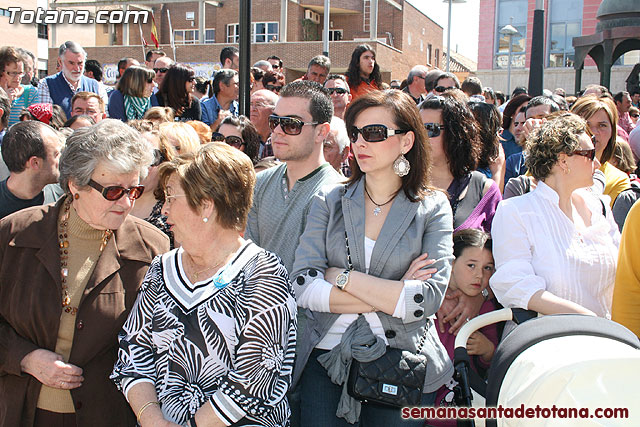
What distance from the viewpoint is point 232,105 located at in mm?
7914

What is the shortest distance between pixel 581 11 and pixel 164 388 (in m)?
32.9

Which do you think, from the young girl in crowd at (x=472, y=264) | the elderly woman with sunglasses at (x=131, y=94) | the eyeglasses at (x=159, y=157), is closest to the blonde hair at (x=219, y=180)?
the eyeglasses at (x=159, y=157)

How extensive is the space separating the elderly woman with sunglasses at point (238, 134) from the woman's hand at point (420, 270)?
8.69 ft

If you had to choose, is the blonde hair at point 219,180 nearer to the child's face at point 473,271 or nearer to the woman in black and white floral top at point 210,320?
the woman in black and white floral top at point 210,320

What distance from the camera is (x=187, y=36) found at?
44.4 metres

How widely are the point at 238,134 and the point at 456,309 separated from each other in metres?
2.56

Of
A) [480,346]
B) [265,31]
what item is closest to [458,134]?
[480,346]

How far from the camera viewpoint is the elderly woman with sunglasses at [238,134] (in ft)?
17.1

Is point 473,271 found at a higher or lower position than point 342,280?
lower

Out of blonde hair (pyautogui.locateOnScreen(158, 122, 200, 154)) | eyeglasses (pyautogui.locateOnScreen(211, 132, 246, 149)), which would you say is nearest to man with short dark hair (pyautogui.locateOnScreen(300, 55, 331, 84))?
eyeglasses (pyautogui.locateOnScreen(211, 132, 246, 149))

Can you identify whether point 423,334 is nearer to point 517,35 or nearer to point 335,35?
point 517,35

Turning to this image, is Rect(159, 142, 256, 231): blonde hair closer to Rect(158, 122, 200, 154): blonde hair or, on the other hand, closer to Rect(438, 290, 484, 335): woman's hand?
Rect(438, 290, 484, 335): woman's hand

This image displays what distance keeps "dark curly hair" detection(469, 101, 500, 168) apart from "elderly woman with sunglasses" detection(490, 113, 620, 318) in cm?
96

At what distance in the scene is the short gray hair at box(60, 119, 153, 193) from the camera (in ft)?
9.67
